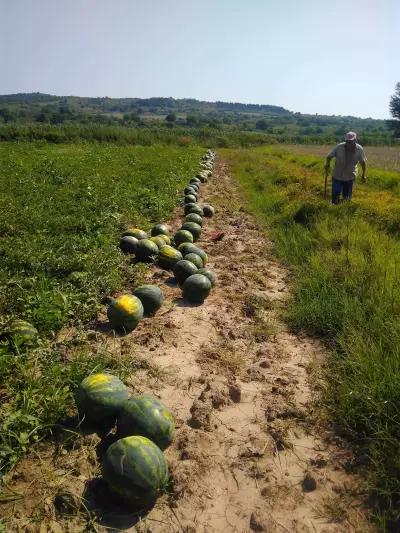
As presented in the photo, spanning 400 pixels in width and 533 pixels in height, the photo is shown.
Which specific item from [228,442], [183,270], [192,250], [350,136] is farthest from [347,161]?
[228,442]

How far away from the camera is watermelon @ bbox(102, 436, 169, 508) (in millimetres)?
2676

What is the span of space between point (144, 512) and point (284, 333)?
284 cm

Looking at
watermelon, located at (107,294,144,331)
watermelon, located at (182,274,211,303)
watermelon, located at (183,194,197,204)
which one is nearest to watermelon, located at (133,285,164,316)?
watermelon, located at (107,294,144,331)

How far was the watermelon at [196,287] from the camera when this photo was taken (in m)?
5.73

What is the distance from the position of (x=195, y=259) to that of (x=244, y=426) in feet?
11.4

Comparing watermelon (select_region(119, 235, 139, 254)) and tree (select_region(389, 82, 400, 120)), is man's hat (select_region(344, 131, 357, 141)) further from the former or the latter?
tree (select_region(389, 82, 400, 120))

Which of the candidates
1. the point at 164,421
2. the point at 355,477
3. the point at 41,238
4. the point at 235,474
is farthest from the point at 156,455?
the point at 41,238

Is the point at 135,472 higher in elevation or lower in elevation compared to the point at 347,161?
lower

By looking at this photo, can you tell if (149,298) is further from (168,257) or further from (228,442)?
(228,442)

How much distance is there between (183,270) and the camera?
20.6ft

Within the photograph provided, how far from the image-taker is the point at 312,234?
887 centimetres

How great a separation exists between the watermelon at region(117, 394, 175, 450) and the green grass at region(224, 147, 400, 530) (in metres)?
1.46

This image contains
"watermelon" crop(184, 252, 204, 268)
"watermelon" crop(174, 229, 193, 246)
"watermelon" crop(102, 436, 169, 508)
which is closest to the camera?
"watermelon" crop(102, 436, 169, 508)

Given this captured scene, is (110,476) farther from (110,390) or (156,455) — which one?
(110,390)
